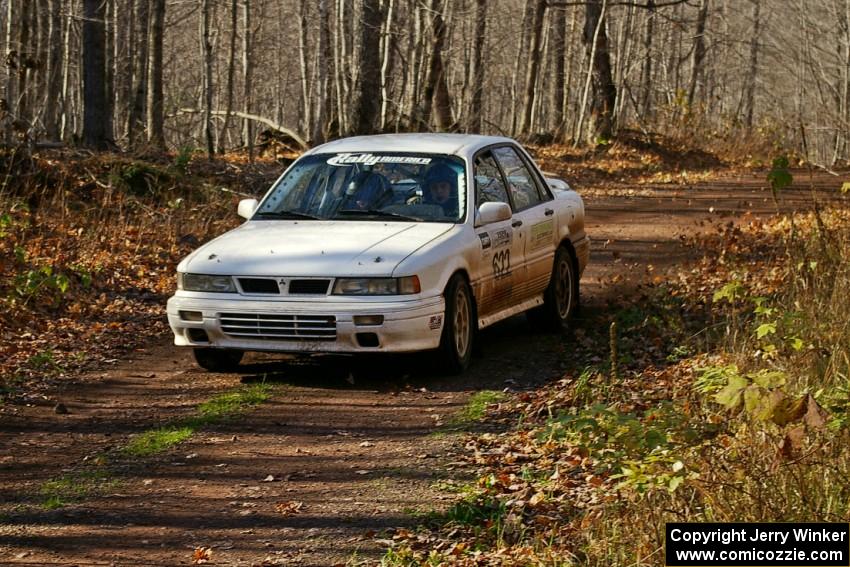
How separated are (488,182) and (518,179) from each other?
68 cm

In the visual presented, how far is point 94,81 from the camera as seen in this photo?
19.4m

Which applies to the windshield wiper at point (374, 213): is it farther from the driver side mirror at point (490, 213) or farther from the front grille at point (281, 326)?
the front grille at point (281, 326)

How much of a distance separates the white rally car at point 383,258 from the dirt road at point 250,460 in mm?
366

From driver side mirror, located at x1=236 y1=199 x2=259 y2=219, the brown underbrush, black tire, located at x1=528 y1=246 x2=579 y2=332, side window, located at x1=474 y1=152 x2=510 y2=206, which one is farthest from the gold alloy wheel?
the brown underbrush

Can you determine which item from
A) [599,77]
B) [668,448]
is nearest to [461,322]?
[668,448]

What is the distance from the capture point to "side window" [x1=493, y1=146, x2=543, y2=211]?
416 inches

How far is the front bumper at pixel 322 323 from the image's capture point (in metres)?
8.60

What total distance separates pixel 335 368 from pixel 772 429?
3946mm

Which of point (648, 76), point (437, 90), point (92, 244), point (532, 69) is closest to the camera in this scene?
point (92, 244)

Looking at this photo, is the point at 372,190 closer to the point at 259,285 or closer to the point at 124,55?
the point at 259,285

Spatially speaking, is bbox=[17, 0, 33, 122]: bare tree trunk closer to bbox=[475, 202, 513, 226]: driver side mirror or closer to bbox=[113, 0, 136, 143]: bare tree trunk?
bbox=[475, 202, 513, 226]: driver side mirror

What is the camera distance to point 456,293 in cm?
912

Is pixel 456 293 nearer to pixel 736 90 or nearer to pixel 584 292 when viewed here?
pixel 584 292

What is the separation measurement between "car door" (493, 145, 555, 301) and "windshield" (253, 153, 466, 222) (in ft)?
2.40
